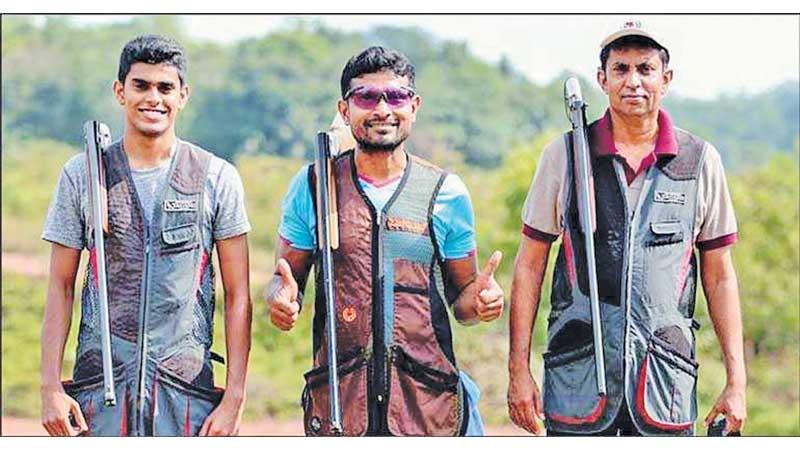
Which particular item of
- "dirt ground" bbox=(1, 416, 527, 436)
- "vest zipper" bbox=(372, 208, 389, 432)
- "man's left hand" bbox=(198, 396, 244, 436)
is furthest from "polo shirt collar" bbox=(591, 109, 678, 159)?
"dirt ground" bbox=(1, 416, 527, 436)

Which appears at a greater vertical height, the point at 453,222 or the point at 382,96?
the point at 382,96

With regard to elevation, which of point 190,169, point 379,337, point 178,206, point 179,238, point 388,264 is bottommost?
point 379,337

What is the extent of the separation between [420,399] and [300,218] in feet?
2.37

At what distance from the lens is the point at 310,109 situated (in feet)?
A: 114

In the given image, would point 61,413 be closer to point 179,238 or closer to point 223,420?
point 223,420

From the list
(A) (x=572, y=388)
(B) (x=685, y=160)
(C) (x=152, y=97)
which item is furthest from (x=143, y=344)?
(B) (x=685, y=160)

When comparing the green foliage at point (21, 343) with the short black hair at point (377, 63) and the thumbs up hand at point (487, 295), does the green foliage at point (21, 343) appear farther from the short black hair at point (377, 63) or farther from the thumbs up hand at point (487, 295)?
the thumbs up hand at point (487, 295)

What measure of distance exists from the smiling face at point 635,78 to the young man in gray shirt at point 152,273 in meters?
1.30

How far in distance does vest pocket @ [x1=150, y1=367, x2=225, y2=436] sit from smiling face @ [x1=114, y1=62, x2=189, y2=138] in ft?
2.64

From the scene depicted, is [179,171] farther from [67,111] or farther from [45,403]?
[67,111]

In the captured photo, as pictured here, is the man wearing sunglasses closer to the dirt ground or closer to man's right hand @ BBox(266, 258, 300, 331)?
man's right hand @ BBox(266, 258, 300, 331)

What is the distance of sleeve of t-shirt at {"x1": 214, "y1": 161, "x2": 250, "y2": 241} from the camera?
285 inches

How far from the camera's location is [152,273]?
7.18m

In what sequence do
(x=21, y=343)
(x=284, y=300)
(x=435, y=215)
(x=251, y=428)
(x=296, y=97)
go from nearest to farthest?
(x=284, y=300)
(x=435, y=215)
(x=251, y=428)
(x=21, y=343)
(x=296, y=97)
